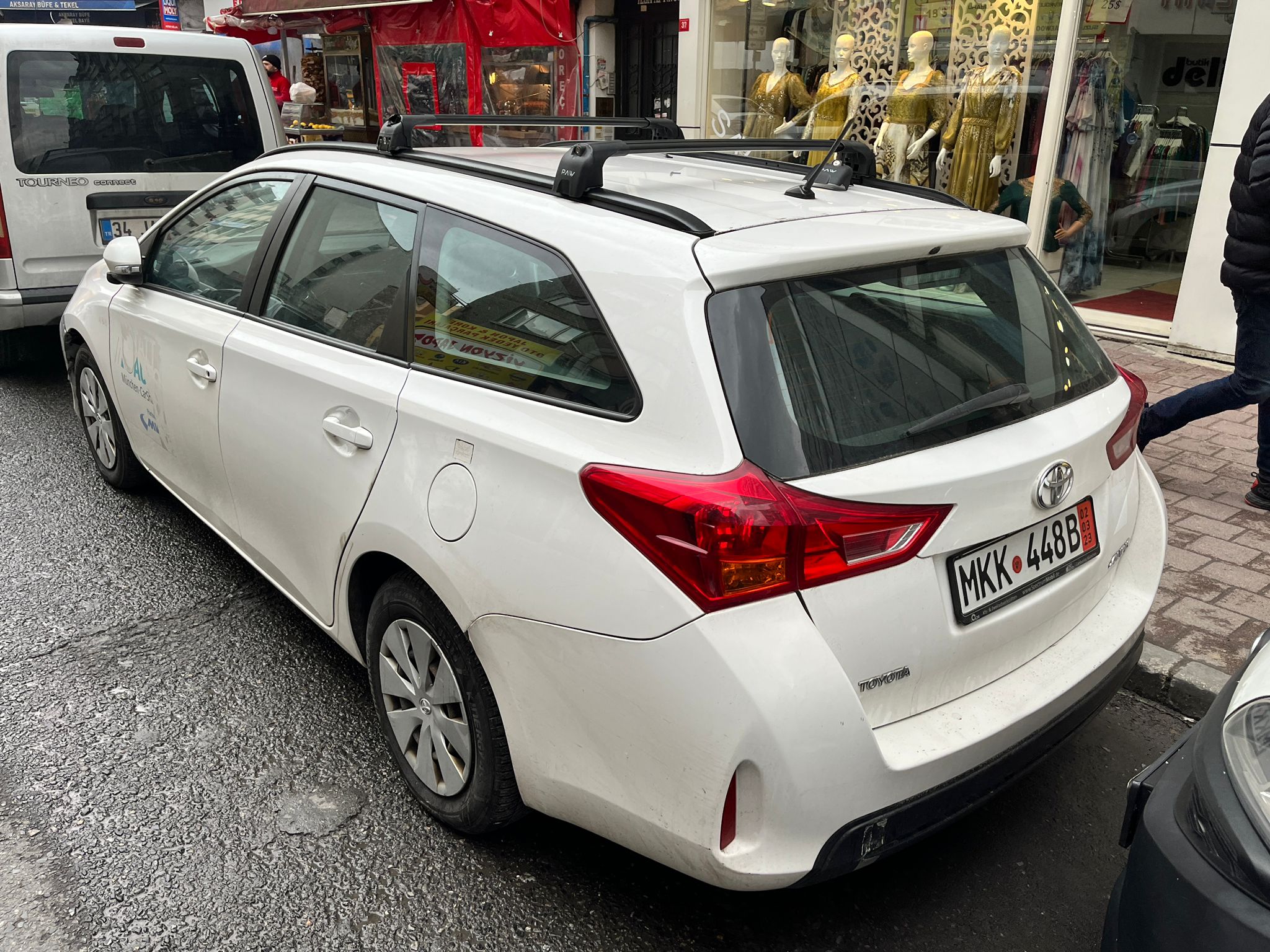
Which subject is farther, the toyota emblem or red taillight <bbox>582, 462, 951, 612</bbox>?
the toyota emblem

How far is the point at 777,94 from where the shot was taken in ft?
31.5

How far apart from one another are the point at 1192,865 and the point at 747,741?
73 centimetres

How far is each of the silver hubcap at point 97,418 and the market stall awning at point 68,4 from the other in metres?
21.3

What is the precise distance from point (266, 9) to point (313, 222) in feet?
39.2

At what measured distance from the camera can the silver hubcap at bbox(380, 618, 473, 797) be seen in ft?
8.25

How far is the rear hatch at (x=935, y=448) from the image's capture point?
1.99 metres

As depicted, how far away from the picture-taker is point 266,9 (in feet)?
A: 43.4

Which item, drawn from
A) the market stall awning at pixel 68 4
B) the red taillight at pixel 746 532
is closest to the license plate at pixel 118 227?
the red taillight at pixel 746 532

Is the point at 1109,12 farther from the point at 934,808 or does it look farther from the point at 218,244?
the point at 934,808

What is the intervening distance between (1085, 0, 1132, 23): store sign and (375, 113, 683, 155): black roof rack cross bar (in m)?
5.31

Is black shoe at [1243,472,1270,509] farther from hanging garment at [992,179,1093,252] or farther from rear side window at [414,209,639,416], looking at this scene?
hanging garment at [992,179,1093,252]

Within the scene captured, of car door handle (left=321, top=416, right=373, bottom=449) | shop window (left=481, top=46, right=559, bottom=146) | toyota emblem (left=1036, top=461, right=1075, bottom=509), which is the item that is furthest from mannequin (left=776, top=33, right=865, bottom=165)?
toyota emblem (left=1036, top=461, right=1075, bottom=509)

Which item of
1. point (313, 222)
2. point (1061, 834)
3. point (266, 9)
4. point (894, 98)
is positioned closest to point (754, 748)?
point (1061, 834)

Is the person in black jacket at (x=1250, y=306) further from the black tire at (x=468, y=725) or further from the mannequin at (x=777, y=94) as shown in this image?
the mannequin at (x=777, y=94)
